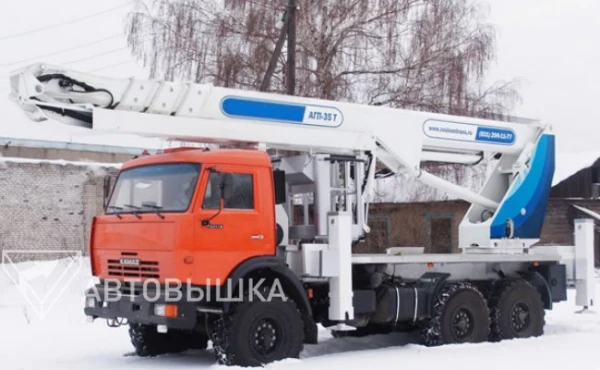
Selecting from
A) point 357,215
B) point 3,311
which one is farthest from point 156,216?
point 3,311

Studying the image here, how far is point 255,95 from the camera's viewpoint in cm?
1181

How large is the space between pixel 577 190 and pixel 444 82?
50.7ft

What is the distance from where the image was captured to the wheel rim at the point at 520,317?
1377 cm

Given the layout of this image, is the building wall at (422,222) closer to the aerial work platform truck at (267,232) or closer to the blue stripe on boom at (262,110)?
the aerial work platform truck at (267,232)

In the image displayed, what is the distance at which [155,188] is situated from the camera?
11.1 meters

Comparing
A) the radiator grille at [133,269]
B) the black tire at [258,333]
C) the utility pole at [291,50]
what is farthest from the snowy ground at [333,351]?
the utility pole at [291,50]

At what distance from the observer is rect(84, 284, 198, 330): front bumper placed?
10469mm

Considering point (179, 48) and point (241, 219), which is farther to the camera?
point (179, 48)

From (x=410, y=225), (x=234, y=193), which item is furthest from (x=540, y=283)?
(x=410, y=225)

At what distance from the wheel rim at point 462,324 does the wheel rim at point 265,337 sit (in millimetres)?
3144

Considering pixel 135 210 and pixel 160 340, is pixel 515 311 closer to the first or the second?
pixel 160 340

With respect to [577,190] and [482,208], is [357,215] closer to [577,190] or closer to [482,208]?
[482,208]

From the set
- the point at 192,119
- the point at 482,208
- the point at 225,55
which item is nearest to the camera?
the point at 192,119

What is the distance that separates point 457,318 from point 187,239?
4.61 m
